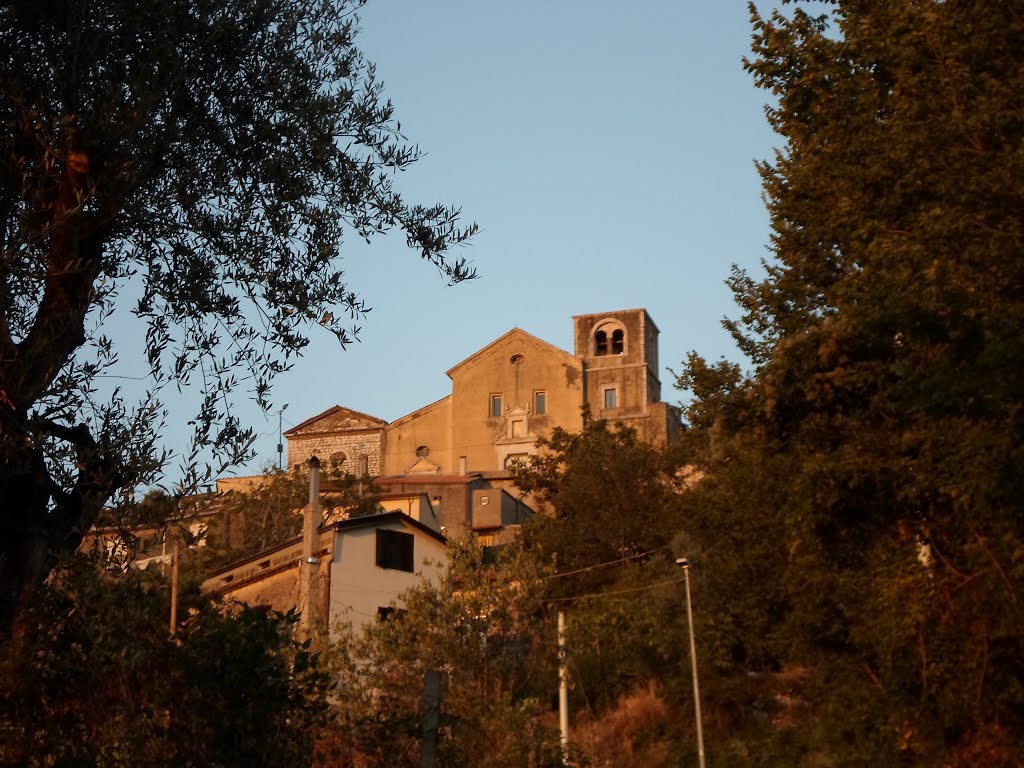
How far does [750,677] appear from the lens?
3638cm

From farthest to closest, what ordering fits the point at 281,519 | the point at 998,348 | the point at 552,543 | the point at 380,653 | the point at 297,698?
the point at 281,519, the point at 552,543, the point at 380,653, the point at 998,348, the point at 297,698

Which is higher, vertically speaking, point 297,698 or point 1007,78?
point 1007,78

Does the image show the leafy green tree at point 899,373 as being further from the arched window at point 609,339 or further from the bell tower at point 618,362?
the arched window at point 609,339

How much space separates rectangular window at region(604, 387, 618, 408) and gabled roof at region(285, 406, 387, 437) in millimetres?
14517

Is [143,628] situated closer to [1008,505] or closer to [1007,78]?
[1008,505]

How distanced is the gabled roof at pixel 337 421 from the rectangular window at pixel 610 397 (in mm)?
14517

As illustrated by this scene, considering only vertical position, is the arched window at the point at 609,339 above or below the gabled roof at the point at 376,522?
above

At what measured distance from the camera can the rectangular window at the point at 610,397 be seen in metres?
73.9

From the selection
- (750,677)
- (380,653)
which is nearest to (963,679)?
(380,653)

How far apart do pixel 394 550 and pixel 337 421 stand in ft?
126

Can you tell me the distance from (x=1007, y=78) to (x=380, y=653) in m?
14.1

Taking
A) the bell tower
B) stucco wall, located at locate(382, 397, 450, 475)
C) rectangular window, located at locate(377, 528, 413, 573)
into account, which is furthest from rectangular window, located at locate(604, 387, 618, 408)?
rectangular window, located at locate(377, 528, 413, 573)

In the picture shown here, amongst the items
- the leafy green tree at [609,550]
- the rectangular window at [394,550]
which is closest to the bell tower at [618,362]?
the leafy green tree at [609,550]

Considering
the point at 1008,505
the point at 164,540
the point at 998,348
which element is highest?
the point at 998,348
